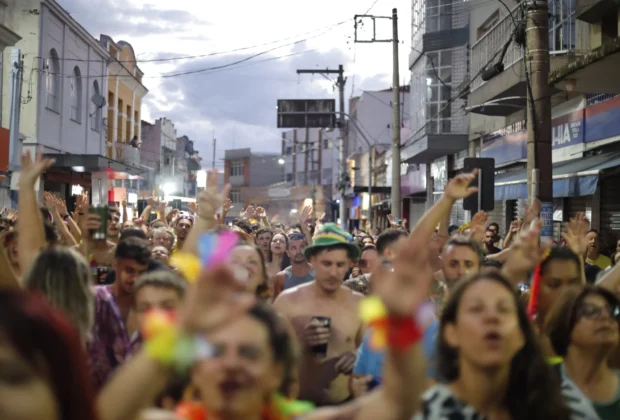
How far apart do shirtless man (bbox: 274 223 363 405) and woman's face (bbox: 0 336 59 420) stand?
7.85 feet

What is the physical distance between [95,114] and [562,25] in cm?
2041

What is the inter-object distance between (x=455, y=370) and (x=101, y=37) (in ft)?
118

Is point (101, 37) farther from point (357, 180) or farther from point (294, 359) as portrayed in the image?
point (294, 359)

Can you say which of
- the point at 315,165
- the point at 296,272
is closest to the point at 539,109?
the point at 296,272

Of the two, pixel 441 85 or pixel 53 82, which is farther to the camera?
pixel 441 85

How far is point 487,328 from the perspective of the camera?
9.71 ft

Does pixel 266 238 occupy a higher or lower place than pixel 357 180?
lower

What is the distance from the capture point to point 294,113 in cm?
5209

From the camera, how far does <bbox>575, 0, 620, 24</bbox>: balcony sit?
1402 centimetres

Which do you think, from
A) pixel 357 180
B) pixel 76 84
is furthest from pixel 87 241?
pixel 357 180

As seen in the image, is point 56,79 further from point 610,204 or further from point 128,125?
point 610,204

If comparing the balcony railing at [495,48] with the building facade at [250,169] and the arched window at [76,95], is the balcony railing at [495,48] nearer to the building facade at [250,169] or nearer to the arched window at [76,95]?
the arched window at [76,95]

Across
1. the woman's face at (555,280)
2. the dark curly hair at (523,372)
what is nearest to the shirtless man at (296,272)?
the woman's face at (555,280)

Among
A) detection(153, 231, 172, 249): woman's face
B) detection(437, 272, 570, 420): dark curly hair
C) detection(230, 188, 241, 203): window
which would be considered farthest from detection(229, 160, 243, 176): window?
detection(437, 272, 570, 420): dark curly hair
